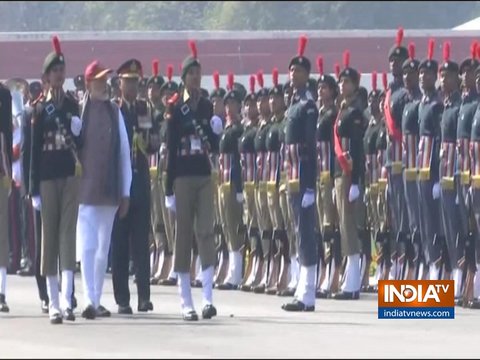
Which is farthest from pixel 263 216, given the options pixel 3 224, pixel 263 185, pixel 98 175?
pixel 98 175

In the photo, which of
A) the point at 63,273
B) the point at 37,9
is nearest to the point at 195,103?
the point at 63,273

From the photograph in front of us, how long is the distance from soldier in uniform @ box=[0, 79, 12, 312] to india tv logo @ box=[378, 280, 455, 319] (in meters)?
3.50

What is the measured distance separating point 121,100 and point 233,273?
4948 millimetres

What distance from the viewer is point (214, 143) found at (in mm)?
19156

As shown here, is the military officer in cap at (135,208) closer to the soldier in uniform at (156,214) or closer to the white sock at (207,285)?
the white sock at (207,285)

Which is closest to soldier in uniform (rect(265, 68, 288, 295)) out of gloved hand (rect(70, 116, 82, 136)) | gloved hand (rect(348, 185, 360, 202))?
gloved hand (rect(348, 185, 360, 202))

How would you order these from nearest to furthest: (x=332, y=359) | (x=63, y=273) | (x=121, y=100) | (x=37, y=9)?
(x=332, y=359) < (x=63, y=273) < (x=121, y=100) < (x=37, y=9)

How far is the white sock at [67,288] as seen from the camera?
1866 cm

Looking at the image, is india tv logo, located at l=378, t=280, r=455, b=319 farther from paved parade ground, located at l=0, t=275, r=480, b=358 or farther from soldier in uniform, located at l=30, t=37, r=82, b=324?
soldier in uniform, located at l=30, t=37, r=82, b=324

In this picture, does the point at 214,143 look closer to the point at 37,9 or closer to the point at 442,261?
the point at 442,261

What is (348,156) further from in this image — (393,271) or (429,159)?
(393,271)

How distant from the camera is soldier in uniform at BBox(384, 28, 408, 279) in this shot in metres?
22.0

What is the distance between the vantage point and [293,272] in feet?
76.1

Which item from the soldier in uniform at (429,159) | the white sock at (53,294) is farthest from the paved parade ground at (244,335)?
the soldier in uniform at (429,159)
